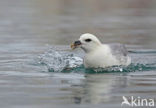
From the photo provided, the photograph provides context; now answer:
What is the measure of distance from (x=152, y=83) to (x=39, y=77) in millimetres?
2461

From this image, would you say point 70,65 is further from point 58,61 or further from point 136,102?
point 136,102

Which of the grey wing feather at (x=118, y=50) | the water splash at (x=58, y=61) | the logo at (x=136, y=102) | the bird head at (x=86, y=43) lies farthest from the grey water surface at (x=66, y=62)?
the bird head at (x=86, y=43)

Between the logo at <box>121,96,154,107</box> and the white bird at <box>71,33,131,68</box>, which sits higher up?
the white bird at <box>71,33,131,68</box>

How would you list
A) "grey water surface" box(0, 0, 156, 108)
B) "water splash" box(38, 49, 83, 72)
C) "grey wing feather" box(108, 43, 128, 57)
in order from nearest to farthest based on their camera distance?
"grey water surface" box(0, 0, 156, 108) < "grey wing feather" box(108, 43, 128, 57) < "water splash" box(38, 49, 83, 72)

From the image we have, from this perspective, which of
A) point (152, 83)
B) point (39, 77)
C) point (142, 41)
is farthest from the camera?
point (142, 41)

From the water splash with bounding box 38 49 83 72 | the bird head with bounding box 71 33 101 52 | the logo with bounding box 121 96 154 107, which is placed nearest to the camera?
the logo with bounding box 121 96 154 107

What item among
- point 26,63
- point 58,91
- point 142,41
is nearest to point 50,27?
point 142,41

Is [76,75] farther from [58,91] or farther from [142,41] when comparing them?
[142,41]

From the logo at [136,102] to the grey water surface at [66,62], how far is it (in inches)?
5.6

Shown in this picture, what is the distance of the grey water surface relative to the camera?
1158 cm

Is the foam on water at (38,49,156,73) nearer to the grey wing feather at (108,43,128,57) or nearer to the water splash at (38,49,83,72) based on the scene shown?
the water splash at (38,49,83,72)

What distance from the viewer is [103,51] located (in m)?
14.6

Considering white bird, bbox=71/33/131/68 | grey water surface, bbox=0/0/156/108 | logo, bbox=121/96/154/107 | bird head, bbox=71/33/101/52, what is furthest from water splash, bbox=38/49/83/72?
logo, bbox=121/96/154/107

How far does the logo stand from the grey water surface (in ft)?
0.47
